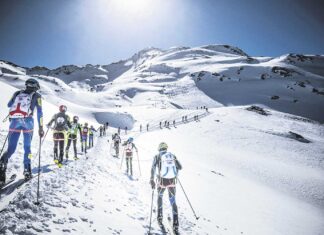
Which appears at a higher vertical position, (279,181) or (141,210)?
(141,210)

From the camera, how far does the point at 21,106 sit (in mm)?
6465

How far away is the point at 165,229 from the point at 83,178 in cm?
363

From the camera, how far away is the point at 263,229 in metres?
11.4

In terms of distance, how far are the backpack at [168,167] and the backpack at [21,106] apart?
4.40 m

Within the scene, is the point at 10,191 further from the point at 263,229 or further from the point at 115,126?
the point at 115,126

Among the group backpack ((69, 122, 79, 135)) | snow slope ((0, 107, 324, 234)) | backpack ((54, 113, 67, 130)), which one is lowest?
snow slope ((0, 107, 324, 234))

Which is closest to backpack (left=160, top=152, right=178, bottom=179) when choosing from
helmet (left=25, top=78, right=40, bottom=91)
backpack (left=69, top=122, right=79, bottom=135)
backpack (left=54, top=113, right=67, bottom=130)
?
helmet (left=25, top=78, right=40, bottom=91)

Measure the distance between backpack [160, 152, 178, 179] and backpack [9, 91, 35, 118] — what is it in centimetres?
440

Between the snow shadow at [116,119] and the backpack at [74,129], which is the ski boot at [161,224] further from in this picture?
the snow shadow at [116,119]

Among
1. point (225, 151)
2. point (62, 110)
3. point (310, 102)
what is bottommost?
point (225, 151)

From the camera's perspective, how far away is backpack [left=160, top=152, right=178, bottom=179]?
24.4 feet

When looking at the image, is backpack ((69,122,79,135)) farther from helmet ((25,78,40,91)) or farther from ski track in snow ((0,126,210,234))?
helmet ((25,78,40,91))

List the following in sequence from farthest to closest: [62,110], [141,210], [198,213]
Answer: [62,110], [198,213], [141,210]

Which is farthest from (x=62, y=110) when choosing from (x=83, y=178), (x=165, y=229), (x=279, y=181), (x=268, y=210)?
(x=279, y=181)
